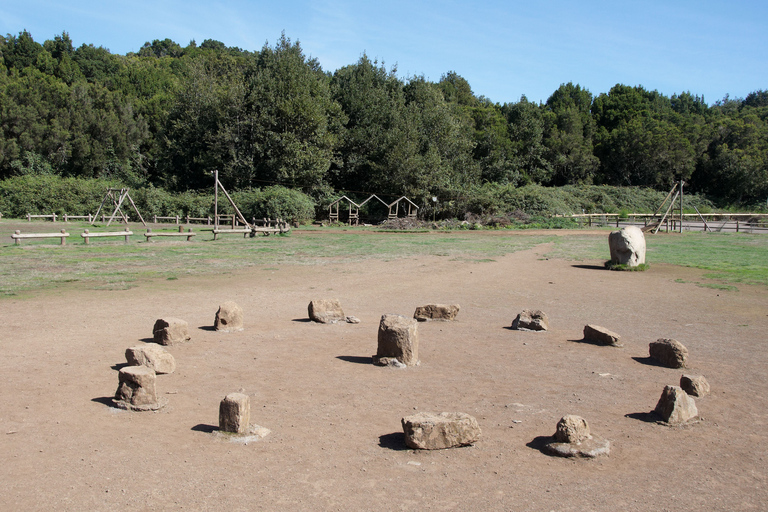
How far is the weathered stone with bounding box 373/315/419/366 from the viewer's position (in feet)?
24.6

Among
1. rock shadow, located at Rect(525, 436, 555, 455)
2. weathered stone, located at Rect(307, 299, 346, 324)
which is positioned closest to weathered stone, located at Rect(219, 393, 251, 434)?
rock shadow, located at Rect(525, 436, 555, 455)

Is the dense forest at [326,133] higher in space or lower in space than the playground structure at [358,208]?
higher

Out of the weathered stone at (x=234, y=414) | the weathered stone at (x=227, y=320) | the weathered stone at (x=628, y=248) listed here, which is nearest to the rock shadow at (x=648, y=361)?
the weathered stone at (x=234, y=414)

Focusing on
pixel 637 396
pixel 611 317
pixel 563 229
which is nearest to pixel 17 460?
pixel 637 396

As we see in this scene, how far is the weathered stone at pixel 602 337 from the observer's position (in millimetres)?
8750

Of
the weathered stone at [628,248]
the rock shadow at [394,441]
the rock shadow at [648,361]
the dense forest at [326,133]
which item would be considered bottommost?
the rock shadow at [394,441]

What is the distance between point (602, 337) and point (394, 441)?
483cm

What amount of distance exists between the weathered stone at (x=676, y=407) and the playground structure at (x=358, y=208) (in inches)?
1509

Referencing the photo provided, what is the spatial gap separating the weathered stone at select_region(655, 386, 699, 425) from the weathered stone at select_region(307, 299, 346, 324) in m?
5.60

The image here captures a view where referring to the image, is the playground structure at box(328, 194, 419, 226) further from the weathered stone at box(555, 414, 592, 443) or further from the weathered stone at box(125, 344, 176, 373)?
the weathered stone at box(555, 414, 592, 443)

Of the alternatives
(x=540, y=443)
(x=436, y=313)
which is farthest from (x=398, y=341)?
(x=436, y=313)

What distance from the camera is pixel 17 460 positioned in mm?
4633

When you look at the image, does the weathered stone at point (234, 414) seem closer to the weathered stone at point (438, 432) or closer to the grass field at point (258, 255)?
the weathered stone at point (438, 432)

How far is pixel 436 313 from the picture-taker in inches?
411
